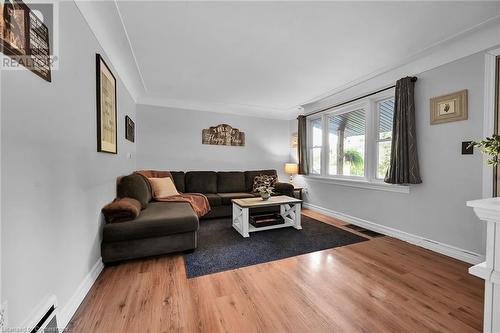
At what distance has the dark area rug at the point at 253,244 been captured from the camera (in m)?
2.10

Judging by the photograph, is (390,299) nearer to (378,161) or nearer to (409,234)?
(409,234)

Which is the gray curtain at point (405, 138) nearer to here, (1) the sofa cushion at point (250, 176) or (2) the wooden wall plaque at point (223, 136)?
(1) the sofa cushion at point (250, 176)

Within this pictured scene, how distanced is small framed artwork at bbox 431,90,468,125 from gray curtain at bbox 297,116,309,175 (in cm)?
240

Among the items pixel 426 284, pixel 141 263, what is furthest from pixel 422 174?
pixel 141 263

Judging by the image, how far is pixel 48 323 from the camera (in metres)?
1.06

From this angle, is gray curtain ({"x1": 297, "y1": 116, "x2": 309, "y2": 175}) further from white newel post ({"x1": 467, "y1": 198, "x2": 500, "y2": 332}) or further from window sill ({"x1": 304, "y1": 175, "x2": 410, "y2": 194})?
white newel post ({"x1": 467, "y1": 198, "x2": 500, "y2": 332})

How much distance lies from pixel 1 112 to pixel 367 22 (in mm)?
2616

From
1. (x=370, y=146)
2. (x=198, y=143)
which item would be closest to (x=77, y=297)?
(x=198, y=143)

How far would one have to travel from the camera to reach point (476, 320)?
4.34 feet

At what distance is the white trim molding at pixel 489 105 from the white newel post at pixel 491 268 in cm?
163

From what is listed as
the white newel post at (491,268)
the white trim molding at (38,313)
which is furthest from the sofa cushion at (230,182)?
the white newel post at (491,268)

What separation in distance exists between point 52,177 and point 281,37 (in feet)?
7.39

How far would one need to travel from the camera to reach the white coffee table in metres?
2.86

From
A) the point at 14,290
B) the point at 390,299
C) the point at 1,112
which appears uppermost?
the point at 1,112
